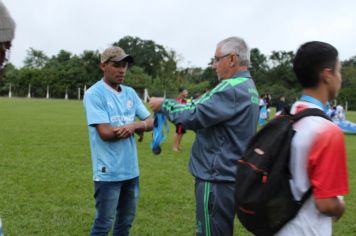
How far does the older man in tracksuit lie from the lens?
331 cm

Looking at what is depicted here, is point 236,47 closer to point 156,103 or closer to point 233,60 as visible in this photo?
point 233,60

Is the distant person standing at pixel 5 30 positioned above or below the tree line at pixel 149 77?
below

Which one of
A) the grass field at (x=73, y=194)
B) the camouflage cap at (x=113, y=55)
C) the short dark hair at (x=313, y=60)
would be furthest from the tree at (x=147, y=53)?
the short dark hair at (x=313, y=60)

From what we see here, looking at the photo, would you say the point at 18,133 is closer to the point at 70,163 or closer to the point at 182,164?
the point at 70,163

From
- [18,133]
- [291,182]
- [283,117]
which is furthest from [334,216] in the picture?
[18,133]

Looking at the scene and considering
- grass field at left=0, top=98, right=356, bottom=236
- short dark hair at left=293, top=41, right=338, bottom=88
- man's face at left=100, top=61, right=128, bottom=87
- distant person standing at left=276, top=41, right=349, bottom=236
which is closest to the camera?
distant person standing at left=276, top=41, right=349, bottom=236

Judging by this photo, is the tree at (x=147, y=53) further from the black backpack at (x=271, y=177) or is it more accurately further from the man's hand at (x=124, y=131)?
the black backpack at (x=271, y=177)

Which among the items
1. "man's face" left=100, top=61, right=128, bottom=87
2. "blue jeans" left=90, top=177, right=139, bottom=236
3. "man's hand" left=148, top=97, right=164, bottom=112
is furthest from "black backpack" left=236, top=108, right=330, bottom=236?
"man's face" left=100, top=61, right=128, bottom=87

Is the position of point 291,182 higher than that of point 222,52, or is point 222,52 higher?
point 222,52

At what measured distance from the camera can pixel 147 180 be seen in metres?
8.56

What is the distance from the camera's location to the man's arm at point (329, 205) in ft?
7.31

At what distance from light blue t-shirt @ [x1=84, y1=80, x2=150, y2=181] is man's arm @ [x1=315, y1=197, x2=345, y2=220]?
2.20 metres

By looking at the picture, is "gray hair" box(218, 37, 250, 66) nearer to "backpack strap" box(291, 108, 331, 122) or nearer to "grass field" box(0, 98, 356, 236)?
"backpack strap" box(291, 108, 331, 122)

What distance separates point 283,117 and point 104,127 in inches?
78.2
